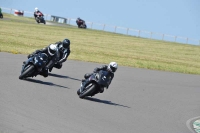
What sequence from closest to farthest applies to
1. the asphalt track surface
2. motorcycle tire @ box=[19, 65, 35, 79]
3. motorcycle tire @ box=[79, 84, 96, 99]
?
the asphalt track surface, motorcycle tire @ box=[79, 84, 96, 99], motorcycle tire @ box=[19, 65, 35, 79]

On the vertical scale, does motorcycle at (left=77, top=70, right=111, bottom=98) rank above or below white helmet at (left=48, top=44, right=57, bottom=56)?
below

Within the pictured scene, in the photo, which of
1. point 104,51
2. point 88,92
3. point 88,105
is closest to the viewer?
point 88,105

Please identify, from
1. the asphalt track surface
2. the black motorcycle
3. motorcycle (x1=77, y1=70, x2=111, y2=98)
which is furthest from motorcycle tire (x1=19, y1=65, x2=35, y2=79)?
motorcycle (x1=77, y1=70, x2=111, y2=98)

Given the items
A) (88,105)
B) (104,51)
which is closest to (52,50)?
(88,105)

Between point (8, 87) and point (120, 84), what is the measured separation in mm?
7170

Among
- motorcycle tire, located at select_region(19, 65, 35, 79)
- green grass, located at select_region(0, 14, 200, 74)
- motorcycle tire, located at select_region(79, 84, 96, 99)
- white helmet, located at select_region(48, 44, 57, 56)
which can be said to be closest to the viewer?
motorcycle tire, located at select_region(79, 84, 96, 99)

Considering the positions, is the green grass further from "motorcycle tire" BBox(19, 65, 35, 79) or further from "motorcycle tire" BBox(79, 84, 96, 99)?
"motorcycle tire" BBox(79, 84, 96, 99)

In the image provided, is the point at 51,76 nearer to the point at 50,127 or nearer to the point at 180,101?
the point at 180,101

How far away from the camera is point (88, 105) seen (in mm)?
14312

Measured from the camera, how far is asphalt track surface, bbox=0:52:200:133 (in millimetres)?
10703

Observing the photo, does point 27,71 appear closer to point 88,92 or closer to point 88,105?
point 88,92

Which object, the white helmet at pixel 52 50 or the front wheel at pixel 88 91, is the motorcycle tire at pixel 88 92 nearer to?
the front wheel at pixel 88 91

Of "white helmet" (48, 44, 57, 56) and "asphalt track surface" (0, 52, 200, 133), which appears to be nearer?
"asphalt track surface" (0, 52, 200, 133)

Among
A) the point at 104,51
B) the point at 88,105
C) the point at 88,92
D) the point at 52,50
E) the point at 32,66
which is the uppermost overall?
the point at 52,50
